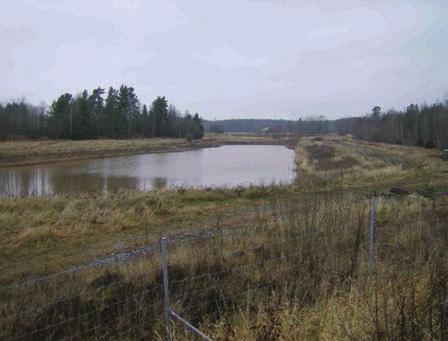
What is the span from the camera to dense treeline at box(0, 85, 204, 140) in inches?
2413

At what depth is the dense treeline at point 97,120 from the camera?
2413 inches

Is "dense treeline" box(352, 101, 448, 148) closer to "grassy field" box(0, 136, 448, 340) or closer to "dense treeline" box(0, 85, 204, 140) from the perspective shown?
"dense treeline" box(0, 85, 204, 140)

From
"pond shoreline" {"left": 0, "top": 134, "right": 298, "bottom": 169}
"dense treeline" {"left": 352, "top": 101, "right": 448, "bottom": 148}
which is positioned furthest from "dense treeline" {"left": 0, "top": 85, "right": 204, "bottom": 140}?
"dense treeline" {"left": 352, "top": 101, "right": 448, "bottom": 148}

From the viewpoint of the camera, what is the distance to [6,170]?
111 ft

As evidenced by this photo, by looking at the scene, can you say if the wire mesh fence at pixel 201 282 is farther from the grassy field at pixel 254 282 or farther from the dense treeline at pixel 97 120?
the dense treeline at pixel 97 120

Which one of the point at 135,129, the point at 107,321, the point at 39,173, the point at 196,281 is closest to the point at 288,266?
the point at 196,281

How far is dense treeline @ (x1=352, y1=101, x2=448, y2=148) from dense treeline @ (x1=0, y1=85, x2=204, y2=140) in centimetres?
3846

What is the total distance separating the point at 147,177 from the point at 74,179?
17.1 feet

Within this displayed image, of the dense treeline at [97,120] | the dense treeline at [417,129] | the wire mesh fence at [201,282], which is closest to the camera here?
the wire mesh fence at [201,282]

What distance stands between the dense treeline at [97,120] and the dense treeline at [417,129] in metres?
38.5

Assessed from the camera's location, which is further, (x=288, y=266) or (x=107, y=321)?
(x=288, y=266)

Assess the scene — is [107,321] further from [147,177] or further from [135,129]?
[135,129]

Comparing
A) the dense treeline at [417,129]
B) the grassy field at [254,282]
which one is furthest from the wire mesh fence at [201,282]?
the dense treeline at [417,129]

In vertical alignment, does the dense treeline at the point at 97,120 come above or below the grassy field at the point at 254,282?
above
